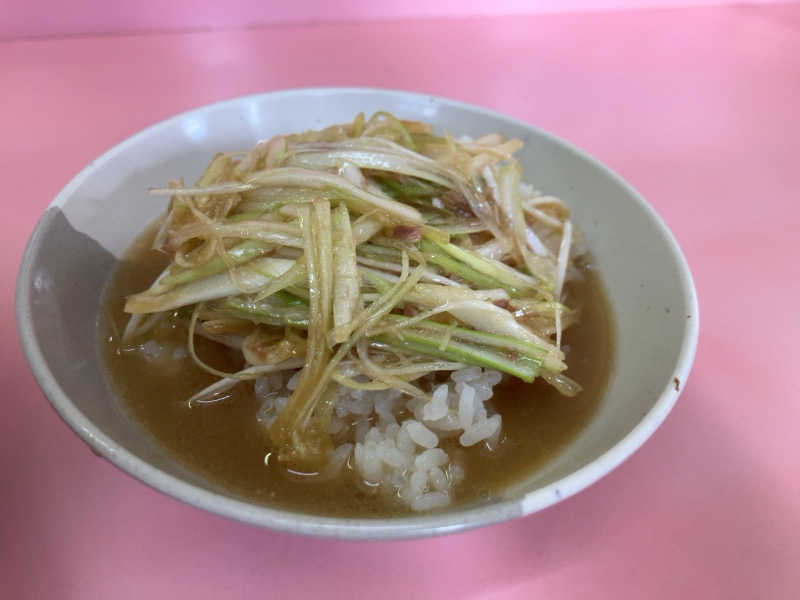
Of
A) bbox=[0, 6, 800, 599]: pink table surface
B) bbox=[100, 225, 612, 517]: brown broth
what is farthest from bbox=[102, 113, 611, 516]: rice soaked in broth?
bbox=[0, 6, 800, 599]: pink table surface

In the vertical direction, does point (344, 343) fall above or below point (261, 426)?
above

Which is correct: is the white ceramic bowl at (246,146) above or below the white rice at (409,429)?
above

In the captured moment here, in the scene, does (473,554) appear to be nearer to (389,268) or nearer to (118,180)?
(389,268)

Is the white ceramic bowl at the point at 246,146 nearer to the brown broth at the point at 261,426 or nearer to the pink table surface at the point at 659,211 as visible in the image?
the brown broth at the point at 261,426

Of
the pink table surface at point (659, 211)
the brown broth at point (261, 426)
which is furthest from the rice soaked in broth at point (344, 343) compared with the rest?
the pink table surface at point (659, 211)

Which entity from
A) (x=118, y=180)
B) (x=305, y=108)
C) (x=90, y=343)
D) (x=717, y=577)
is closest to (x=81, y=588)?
(x=90, y=343)

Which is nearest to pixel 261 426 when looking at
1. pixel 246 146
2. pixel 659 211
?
pixel 246 146

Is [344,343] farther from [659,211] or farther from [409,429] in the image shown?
[659,211]
